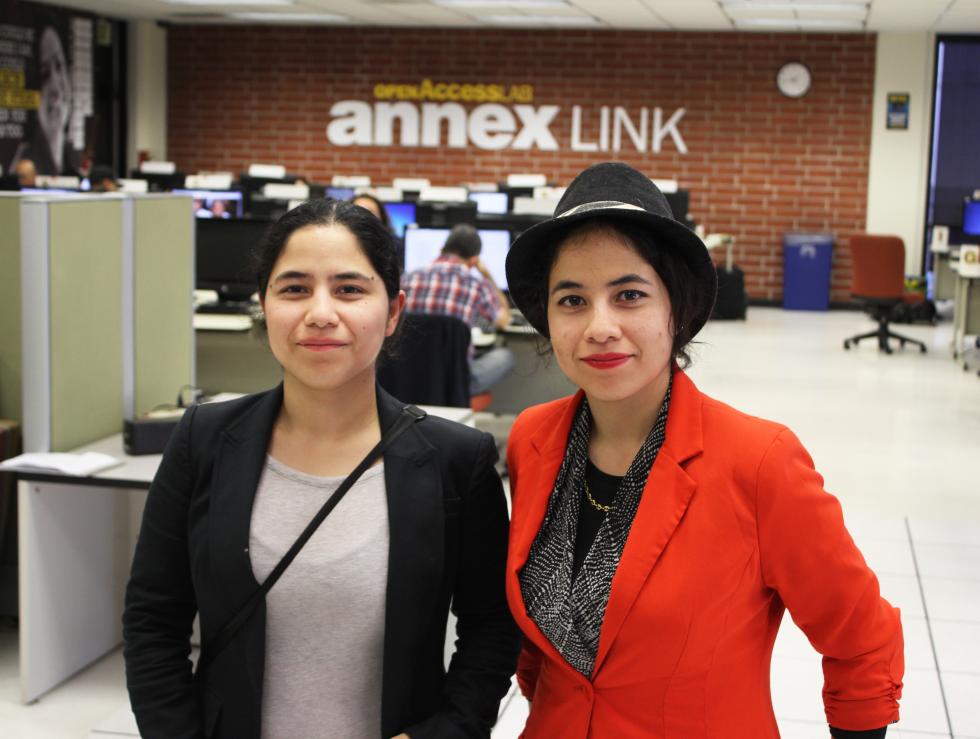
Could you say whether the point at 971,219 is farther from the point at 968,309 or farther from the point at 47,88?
the point at 47,88

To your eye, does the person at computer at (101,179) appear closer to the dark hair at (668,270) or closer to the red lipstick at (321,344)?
the red lipstick at (321,344)

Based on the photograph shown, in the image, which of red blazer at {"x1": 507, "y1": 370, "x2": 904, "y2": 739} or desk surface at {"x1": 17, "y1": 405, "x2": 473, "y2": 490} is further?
desk surface at {"x1": 17, "y1": 405, "x2": 473, "y2": 490}

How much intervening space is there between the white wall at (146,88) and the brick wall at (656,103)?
719 millimetres

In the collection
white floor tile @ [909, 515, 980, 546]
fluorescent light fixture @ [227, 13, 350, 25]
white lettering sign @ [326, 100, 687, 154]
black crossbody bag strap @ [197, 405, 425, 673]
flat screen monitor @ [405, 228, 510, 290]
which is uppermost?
fluorescent light fixture @ [227, 13, 350, 25]

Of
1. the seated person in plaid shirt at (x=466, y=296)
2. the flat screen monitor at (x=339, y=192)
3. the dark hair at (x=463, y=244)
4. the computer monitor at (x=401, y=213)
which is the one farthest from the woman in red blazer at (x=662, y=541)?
the flat screen monitor at (x=339, y=192)

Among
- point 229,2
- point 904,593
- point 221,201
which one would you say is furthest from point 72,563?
point 229,2

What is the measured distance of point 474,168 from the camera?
571 inches

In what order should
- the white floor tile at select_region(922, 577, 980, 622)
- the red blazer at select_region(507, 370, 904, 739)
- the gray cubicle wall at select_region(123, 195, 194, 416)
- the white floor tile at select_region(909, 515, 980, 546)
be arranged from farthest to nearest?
the white floor tile at select_region(909, 515, 980, 546), the white floor tile at select_region(922, 577, 980, 622), the gray cubicle wall at select_region(123, 195, 194, 416), the red blazer at select_region(507, 370, 904, 739)

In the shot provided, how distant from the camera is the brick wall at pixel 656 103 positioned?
13648 mm

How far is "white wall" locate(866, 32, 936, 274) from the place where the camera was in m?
13.3

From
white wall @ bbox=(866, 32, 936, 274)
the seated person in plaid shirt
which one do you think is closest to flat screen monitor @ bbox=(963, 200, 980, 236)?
white wall @ bbox=(866, 32, 936, 274)

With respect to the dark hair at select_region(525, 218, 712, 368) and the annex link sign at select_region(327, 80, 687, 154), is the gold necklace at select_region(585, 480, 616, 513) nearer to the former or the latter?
the dark hair at select_region(525, 218, 712, 368)

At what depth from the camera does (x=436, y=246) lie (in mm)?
7246

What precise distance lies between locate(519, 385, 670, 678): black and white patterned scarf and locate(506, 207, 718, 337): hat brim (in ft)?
0.47
